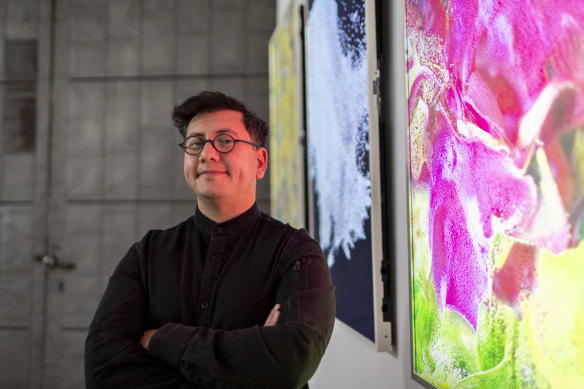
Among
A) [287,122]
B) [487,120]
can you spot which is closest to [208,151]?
[487,120]

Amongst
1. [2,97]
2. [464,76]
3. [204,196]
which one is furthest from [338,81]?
[2,97]

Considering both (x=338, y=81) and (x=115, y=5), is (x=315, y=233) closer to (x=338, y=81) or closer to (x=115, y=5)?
(x=338, y=81)

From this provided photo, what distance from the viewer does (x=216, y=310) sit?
1.45 m

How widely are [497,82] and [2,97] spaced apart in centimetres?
424

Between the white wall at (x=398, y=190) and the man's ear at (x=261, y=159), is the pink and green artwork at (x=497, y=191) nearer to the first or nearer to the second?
the white wall at (x=398, y=190)

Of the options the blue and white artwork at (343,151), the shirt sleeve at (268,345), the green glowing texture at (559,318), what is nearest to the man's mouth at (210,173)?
the shirt sleeve at (268,345)

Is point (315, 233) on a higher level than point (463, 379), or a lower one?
higher

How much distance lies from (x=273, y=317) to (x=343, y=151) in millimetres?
702

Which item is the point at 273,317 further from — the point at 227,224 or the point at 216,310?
the point at 227,224

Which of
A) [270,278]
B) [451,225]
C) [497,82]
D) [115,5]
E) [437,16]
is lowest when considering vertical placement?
[270,278]

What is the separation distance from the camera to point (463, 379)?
3.42 feet

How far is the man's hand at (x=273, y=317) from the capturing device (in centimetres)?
137

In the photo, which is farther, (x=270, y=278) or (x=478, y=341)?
(x=270, y=278)

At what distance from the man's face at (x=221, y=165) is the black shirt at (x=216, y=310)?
0.24 feet
